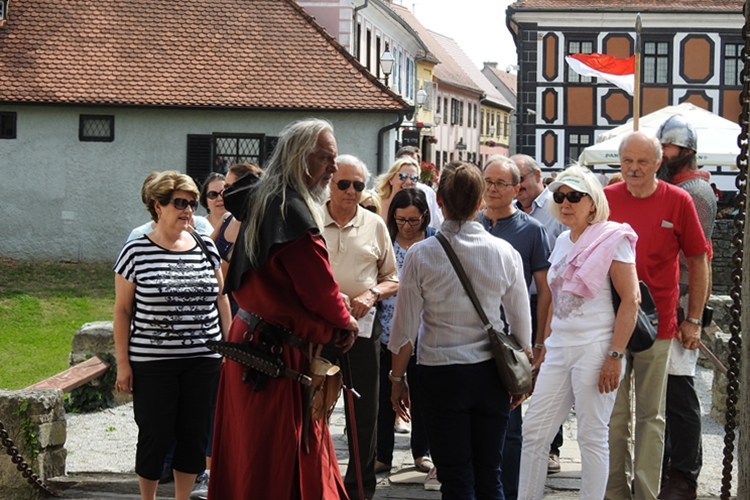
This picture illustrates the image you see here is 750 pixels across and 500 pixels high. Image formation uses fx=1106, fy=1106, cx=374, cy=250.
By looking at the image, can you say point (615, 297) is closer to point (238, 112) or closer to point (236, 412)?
point (236, 412)

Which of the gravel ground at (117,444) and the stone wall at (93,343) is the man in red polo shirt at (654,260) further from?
the stone wall at (93,343)

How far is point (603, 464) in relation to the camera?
5566 mm

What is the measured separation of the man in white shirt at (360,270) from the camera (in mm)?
5980

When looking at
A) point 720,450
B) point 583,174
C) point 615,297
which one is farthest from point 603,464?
point 720,450

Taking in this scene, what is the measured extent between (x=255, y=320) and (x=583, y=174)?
2.06 metres

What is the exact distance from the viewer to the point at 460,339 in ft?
16.8

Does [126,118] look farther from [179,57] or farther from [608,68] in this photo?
[608,68]

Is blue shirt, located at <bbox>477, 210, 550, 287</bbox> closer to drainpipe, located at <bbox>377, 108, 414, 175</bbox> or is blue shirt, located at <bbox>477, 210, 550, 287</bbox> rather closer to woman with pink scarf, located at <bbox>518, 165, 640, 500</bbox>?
woman with pink scarf, located at <bbox>518, 165, 640, 500</bbox>

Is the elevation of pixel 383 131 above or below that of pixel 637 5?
below

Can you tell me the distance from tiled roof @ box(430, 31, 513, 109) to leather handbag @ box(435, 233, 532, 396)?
65003 millimetres

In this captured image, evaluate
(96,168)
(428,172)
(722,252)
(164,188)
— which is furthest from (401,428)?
(96,168)

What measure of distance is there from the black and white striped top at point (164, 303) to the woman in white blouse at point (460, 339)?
113 centimetres

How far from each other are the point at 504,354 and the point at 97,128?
2232 cm

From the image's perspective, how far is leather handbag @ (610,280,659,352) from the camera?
5625 millimetres
